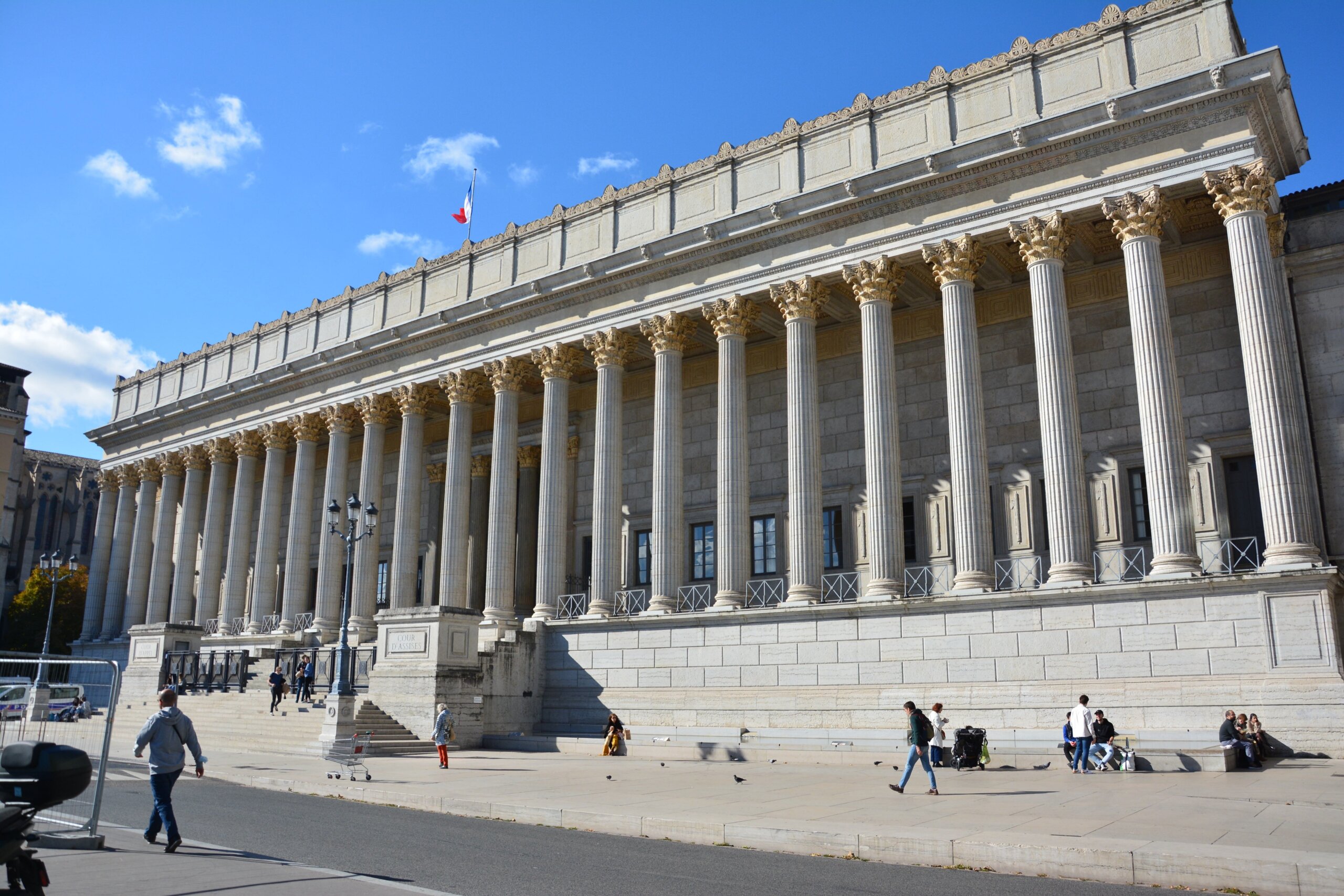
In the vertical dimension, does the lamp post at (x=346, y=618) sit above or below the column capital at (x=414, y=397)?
below

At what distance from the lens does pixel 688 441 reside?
3772 centimetres

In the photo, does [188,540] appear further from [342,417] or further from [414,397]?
[414,397]

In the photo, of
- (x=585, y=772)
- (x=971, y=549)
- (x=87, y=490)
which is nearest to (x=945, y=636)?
(x=971, y=549)

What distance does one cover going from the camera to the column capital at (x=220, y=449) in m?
48.5

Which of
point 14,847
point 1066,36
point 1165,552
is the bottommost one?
point 14,847

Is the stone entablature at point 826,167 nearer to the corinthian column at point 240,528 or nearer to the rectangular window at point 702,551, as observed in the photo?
the corinthian column at point 240,528

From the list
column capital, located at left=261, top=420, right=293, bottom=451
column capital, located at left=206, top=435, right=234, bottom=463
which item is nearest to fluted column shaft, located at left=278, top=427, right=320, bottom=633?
column capital, located at left=261, top=420, right=293, bottom=451

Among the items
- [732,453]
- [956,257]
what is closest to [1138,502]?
[956,257]

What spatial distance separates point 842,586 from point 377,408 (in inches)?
809

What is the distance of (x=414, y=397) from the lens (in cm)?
4072

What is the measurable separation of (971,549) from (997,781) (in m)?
8.29

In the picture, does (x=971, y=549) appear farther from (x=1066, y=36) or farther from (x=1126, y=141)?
(x=1066, y=36)

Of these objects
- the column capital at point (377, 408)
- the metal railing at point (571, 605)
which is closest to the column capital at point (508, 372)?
the column capital at point (377, 408)

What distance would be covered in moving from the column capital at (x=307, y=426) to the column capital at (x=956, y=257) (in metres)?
27.4
